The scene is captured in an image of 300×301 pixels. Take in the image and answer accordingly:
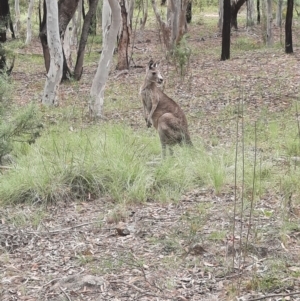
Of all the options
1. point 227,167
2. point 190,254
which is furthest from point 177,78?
point 190,254

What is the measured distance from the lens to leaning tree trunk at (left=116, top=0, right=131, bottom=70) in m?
18.0

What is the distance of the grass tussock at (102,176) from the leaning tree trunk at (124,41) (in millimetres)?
11046

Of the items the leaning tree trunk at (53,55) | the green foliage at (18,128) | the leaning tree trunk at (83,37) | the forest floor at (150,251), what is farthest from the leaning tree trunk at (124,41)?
the forest floor at (150,251)

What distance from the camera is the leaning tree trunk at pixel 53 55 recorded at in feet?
38.2

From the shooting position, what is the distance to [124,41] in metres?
18.3

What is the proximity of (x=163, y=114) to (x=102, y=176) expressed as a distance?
6.86 feet

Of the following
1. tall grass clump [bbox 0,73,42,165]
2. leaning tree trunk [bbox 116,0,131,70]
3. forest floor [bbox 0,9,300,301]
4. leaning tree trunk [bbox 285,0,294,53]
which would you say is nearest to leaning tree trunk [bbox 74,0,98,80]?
leaning tree trunk [bbox 116,0,131,70]

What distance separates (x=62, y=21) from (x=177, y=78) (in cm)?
348

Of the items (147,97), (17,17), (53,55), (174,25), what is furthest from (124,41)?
(17,17)

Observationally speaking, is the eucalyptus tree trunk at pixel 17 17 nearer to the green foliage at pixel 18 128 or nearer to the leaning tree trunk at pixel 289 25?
the leaning tree trunk at pixel 289 25

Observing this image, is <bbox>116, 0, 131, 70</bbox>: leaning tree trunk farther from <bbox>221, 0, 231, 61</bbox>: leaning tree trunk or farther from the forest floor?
the forest floor

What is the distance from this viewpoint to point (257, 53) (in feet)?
60.2

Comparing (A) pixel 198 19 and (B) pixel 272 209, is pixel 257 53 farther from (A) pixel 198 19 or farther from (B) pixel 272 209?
(A) pixel 198 19

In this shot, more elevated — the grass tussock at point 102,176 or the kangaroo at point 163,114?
the kangaroo at point 163,114
